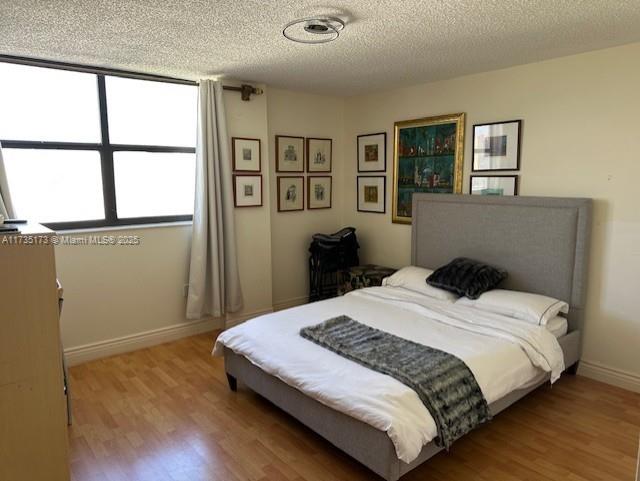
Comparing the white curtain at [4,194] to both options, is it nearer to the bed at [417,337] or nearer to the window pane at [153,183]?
the window pane at [153,183]

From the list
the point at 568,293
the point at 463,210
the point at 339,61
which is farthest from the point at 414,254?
the point at 339,61

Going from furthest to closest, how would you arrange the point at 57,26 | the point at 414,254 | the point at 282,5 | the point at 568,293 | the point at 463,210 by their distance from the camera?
the point at 414,254 < the point at 463,210 < the point at 568,293 < the point at 57,26 < the point at 282,5

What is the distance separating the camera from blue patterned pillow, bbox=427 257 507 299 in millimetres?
3215

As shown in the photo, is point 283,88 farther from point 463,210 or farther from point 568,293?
point 568,293

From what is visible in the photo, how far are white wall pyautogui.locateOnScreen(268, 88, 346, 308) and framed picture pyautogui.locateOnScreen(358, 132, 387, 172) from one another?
0.32m

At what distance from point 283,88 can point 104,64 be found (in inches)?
64.7

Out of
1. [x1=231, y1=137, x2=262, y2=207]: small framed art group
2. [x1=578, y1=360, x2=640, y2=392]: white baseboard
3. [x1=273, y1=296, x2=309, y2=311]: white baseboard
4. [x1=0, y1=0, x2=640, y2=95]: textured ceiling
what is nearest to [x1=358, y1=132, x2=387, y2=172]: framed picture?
[x1=0, y1=0, x2=640, y2=95]: textured ceiling

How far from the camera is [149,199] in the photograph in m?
3.79

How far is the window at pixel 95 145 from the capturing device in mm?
3172

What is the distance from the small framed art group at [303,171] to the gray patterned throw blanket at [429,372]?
2.19m

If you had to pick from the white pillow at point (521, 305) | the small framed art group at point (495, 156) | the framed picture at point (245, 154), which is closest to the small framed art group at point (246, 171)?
the framed picture at point (245, 154)

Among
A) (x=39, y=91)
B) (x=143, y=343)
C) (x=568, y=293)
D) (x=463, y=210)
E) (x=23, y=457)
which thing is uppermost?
(x=39, y=91)

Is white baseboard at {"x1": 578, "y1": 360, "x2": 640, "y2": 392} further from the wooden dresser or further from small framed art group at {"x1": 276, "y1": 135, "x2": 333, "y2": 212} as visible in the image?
the wooden dresser

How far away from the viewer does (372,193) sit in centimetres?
465
